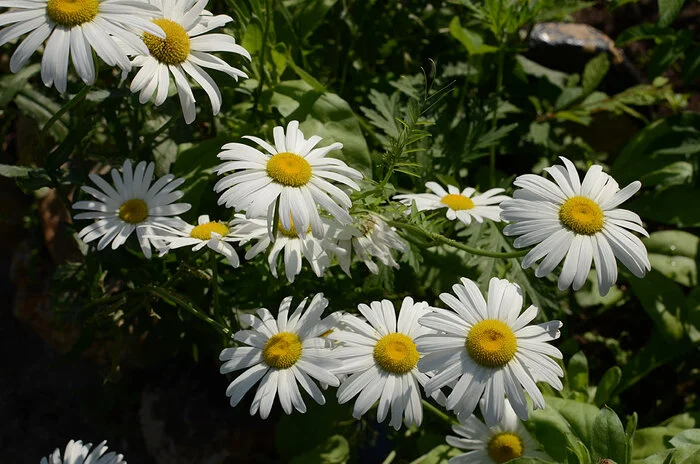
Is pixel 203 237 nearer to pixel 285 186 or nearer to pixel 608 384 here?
pixel 285 186

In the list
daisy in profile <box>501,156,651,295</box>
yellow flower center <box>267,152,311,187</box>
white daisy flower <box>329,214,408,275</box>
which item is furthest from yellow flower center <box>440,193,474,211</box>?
yellow flower center <box>267,152,311,187</box>

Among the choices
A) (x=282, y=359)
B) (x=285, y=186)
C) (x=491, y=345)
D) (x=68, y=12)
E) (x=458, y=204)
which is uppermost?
(x=458, y=204)

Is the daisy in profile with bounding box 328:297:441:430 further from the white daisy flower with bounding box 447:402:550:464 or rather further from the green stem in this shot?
the white daisy flower with bounding box 447:402:550:464

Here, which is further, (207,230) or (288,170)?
(207,230)

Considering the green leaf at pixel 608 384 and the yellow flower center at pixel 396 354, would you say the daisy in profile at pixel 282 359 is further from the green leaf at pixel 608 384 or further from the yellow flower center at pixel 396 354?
the green leaf at pixel 608 384

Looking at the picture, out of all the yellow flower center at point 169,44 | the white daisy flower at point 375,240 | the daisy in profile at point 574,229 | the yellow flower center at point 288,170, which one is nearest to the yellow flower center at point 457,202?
the white daisy flower at point 375,240

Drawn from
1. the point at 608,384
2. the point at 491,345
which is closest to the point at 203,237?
the point at 491,345

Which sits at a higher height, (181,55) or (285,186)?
(181,55)
